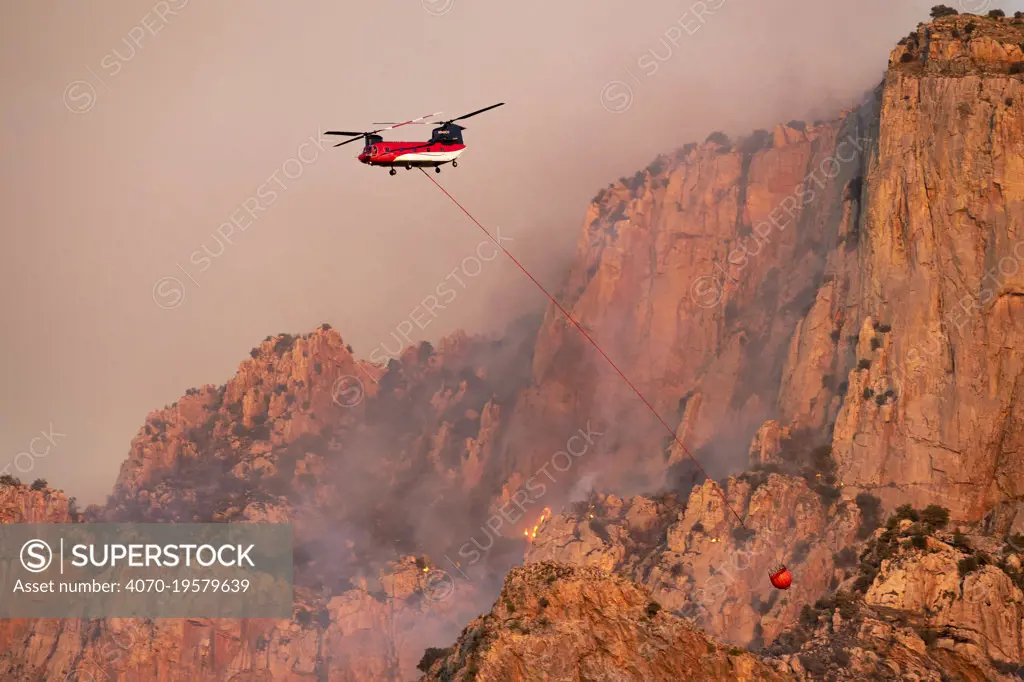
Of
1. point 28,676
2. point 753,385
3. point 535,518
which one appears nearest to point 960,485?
point 753,385

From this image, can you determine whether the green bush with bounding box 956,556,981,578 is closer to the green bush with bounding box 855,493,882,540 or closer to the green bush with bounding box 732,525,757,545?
the green bush with bounding box 855,493,882,540

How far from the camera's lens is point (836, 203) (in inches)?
6693

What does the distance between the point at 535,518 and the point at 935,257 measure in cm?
7146

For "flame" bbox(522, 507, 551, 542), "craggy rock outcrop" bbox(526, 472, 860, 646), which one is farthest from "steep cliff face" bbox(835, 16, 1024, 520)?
"flame" bbox(522, 507, 551, 542)

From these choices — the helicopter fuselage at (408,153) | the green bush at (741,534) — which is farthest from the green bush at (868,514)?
the helicopter fuselage at (408,153)

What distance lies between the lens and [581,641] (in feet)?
228

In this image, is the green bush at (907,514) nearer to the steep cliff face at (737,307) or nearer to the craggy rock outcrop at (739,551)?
the craggy rock outcrop at (739,551)

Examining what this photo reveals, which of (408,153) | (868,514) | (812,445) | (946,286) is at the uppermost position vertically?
(408,153)

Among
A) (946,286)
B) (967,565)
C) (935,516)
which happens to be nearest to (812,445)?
(935,516)

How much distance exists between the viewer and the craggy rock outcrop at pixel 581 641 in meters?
68.1

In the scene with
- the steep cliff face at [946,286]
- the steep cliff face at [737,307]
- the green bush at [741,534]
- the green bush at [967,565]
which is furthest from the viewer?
the steep cliff face at [737,307]

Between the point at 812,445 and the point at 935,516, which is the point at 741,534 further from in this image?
the point at 935,516

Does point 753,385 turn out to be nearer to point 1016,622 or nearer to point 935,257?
point 935,257

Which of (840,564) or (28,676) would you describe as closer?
(840,564)
